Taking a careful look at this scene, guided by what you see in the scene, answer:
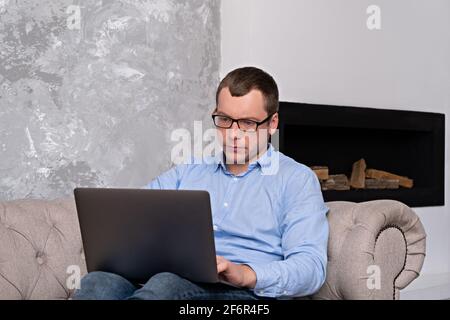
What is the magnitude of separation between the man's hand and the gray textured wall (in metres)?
1.26

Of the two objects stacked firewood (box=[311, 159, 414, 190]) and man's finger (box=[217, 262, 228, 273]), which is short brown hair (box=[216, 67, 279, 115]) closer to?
man's finger (box=[217, 262, 228, 273])

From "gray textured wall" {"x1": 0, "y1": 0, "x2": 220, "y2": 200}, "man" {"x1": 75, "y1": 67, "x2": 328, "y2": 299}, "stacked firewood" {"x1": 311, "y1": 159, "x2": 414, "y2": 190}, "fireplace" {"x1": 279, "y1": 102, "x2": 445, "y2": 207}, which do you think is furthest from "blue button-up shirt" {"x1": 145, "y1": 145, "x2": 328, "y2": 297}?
"stacked firewood" {"x1": 311, "y1": 159, "x2": 414, "y2": 190}

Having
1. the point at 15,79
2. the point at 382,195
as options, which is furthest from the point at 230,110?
the point at 382,195

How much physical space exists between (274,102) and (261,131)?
0.09 metres

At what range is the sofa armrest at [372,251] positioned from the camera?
1837 millimetres

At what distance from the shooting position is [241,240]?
1920 millimetres

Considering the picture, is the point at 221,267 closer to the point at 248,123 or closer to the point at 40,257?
the point at 248,123

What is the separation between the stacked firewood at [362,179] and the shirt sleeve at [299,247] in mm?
1965

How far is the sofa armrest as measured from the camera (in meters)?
1.84

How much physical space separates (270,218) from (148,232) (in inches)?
16.3

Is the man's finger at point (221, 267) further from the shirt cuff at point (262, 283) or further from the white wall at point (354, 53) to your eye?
the white wall at point (354, 53)

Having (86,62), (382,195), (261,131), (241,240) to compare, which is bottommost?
(382,195)

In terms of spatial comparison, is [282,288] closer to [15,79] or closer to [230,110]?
[230,110]

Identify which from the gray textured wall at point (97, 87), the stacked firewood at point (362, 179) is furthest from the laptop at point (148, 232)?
the stacked firewood at point (362, 179)
